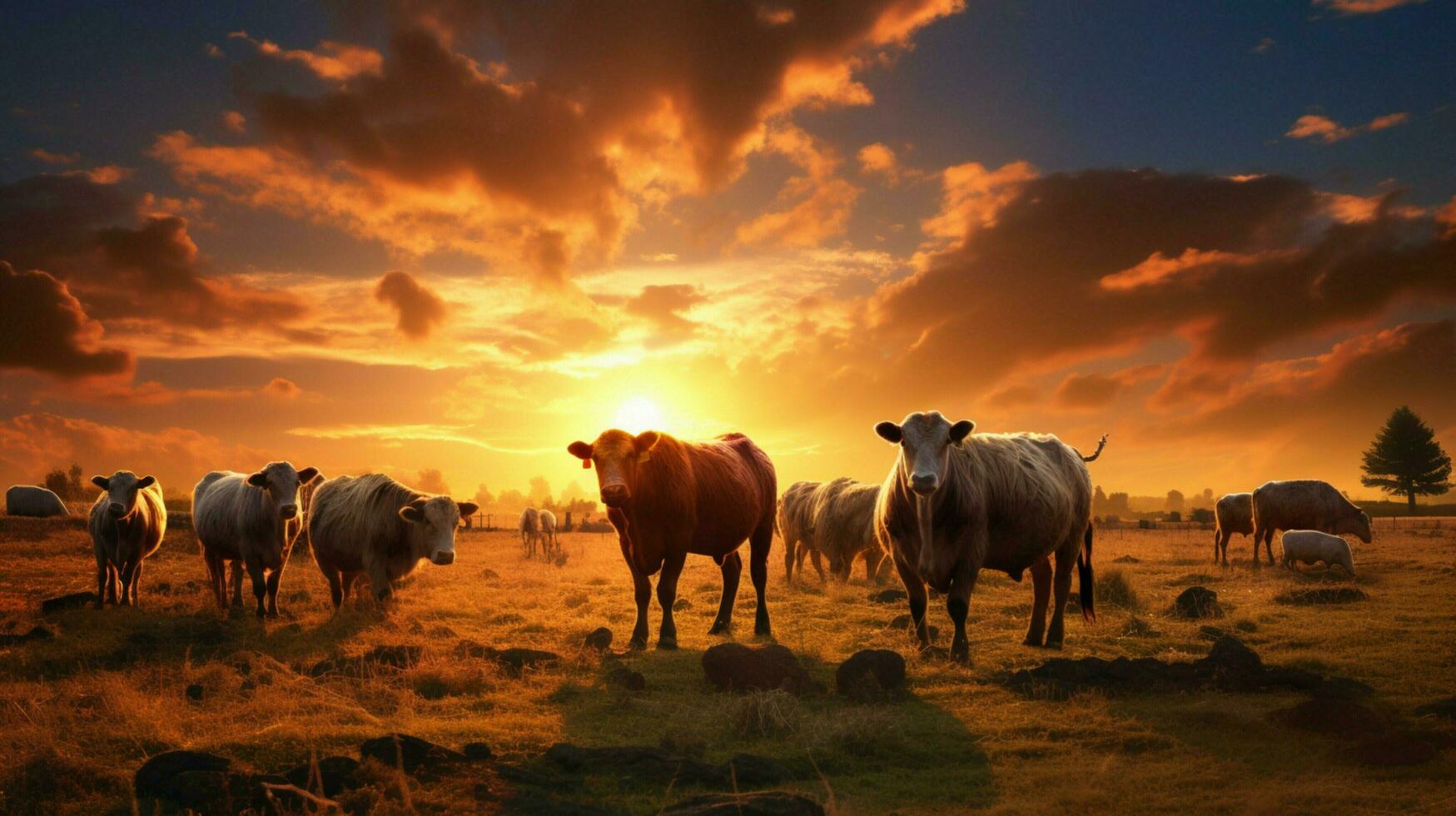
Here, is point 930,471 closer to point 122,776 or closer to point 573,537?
point 122,776

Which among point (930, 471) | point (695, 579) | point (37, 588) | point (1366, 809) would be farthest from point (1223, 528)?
point (37, 588)

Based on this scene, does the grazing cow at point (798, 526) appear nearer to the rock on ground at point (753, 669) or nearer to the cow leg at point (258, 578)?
the cow leg at point (258, 578)

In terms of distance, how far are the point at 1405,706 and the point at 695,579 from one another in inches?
617

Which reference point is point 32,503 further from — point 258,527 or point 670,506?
point 670,506

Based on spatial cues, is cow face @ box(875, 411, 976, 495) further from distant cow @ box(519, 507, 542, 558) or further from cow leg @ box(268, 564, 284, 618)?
distant cow @ box(519, 507, 542, 558)

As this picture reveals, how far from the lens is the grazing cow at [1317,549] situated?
2220 cm

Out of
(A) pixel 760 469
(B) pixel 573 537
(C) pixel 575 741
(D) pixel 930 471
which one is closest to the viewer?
(C) pixel 575 741

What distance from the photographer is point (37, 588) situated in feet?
60.5

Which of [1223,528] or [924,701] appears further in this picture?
[1223,528]

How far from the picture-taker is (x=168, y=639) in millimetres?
12406

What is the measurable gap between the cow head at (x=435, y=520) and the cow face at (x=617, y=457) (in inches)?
137

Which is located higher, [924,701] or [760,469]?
[760,469]

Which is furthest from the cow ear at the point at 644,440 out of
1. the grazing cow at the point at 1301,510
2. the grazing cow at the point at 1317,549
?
the grazing cow at the point at 1301,510

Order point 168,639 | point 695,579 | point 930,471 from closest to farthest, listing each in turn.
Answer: point 930,471 < point 168,639 < point 695,579
